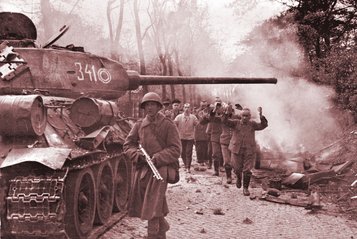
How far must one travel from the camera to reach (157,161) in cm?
578

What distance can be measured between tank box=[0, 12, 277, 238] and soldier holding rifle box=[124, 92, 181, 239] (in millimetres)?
673

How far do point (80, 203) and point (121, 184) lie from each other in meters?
2.32

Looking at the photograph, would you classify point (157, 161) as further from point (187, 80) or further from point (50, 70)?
point (187, 80)

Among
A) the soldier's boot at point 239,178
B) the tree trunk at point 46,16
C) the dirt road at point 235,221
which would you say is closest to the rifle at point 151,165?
the dirt road at point 235,221

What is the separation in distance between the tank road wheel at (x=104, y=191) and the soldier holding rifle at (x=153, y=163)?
48.5 inches

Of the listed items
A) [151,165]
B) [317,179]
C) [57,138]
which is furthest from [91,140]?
[317,179]

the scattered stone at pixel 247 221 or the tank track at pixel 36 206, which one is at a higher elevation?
the tank track at pixel 36 206

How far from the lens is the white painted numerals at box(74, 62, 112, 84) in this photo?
7.71 m

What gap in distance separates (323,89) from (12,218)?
1332 centimetres

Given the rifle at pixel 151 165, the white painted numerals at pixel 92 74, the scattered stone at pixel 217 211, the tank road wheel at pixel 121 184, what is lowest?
the scattered stone at pixel 217 211

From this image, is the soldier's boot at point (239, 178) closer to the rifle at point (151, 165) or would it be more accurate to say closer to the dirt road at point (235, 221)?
the dirt road at point (235, 221)

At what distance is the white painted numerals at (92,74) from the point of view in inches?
303

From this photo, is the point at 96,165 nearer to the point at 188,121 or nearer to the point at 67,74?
the point at 67,74

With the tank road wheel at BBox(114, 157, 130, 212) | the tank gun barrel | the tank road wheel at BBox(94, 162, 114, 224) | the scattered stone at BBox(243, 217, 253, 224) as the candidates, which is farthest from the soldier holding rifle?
the tank gun barrel
